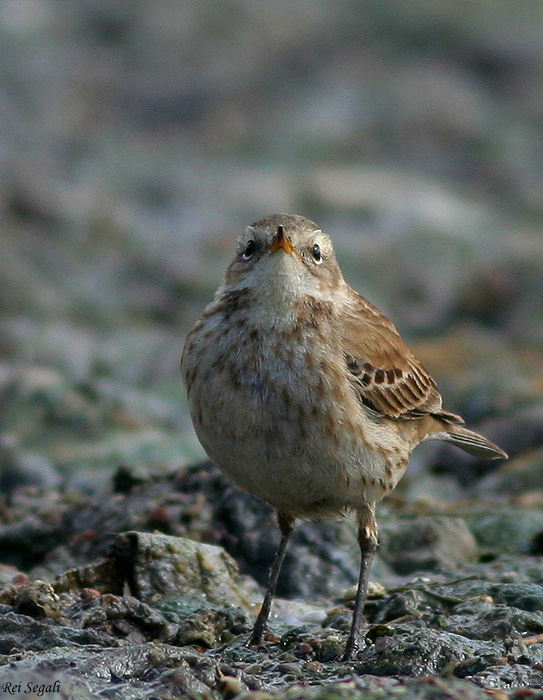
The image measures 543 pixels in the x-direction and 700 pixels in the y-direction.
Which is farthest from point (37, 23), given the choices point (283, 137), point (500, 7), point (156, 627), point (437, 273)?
point (156, 627)

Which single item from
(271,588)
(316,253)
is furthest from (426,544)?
(316,253)

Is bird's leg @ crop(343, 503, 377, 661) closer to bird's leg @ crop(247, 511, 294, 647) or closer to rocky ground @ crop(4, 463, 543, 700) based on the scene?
rocky ground @ crop(4, 463, 543, 700)

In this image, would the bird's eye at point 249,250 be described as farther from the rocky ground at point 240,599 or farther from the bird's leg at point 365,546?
the rocky ground at point 240,599

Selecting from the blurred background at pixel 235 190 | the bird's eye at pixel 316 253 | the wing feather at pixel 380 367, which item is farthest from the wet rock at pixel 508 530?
the bird's eye at pixel 316 253

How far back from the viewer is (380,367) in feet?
24.6

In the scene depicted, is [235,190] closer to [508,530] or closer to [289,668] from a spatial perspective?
[508,530]

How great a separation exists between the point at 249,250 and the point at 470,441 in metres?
2.40

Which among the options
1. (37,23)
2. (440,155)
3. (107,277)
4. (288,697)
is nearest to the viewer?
(288,697)

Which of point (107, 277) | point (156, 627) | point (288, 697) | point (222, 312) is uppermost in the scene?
point (107, 277)

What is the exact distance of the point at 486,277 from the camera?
17.1 m

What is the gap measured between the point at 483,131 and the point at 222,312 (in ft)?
53.4

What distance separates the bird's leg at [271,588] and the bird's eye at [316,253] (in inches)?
59.3

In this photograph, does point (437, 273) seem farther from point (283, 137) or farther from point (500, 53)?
point (500, 53)

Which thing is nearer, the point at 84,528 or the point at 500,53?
the point at 84,528
